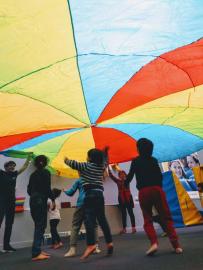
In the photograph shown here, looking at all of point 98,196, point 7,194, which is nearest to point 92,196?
point 98,196

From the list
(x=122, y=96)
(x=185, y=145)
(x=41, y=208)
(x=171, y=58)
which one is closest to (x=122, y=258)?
(x=41, y=208)

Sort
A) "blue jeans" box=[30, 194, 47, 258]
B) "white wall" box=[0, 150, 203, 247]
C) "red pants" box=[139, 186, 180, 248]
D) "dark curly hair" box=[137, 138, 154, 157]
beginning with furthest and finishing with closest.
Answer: "white wall" box=[0, 150, 203, 247] < "blue jeans" box=[30, 194, 47, 258] < "dark curly hair" box=[137, 138, 154, 157] < "red pants" box=[139, 186, 180, 248]

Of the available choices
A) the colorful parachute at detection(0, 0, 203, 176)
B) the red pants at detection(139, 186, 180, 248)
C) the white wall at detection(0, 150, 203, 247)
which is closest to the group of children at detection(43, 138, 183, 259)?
the red pants at detection(139, 186, 180, 248)

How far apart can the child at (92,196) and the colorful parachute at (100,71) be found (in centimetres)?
73

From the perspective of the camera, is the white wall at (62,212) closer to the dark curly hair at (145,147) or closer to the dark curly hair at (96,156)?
the dark curly hair at (96,156)

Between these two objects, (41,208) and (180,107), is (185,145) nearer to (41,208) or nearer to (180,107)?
(180,107)

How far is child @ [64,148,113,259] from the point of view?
3.27 metres

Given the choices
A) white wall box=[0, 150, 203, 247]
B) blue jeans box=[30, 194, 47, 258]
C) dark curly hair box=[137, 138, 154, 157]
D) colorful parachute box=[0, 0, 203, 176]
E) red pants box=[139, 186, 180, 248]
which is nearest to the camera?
colorful parachute box=[0, 0, 203, 176]

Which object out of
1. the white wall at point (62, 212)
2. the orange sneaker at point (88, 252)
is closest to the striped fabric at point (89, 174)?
the orange sneaker at point (88, 252)

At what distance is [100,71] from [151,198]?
128cm

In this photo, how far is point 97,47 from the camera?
114 inches

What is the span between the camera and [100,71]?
10.7 feet

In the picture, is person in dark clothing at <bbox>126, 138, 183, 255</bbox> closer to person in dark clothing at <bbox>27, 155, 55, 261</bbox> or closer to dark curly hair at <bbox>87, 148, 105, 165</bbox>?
dark curly hair at <bbox>87, 148, 105, 165</bbox>

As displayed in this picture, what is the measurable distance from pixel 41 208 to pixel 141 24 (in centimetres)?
203
